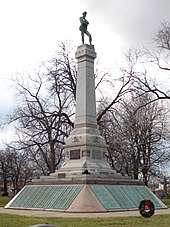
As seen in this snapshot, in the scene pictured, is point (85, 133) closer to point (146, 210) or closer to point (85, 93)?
point (85, 93)

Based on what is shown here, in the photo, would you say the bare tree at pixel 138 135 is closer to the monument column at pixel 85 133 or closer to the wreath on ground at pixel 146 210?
the monument column at pixel 85 133

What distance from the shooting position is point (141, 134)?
35656 mm

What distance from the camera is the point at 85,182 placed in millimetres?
18609

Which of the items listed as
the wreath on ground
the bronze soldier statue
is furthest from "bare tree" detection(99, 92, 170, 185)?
the wreath on ground

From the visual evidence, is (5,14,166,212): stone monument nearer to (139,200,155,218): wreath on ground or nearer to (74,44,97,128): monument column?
(74,44,97,128): monument column

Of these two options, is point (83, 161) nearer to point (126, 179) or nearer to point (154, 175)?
point (126, 179)

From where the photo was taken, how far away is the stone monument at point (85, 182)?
17844 millimetres

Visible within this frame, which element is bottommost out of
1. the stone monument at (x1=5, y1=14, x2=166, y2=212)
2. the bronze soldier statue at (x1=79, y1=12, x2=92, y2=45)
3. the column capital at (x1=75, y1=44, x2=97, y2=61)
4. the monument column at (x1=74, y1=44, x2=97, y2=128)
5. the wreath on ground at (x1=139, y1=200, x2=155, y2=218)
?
the wreath on ground at (x1=139, y1=200, x2=155, y2=218)

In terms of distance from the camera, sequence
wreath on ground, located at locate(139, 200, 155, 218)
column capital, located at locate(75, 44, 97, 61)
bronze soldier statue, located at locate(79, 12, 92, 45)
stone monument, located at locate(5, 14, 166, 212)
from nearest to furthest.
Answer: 1. wreath on ground, located at locate(139, 200, 155, 218)
2. stone monument, located at locate(5, 14, 166, 212)
3. column capital, located at locate(75, 44, 97, 61)
4. bronze soldier statue, located at locate(79, 12, 92, 45)

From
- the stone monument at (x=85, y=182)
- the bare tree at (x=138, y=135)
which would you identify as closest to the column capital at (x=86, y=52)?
the stone monument at (x=85, y=182)

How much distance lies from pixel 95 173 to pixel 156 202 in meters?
3.57

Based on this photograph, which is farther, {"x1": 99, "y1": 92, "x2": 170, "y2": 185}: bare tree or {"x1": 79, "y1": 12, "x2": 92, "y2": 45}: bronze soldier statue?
{"x1": 99, "y1": 92, "x2": 170, "y2": 185}: bare tree

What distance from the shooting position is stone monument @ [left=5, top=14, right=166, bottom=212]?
1784 centimetres

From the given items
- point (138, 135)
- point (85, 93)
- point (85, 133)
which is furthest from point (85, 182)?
point (138, 135)
